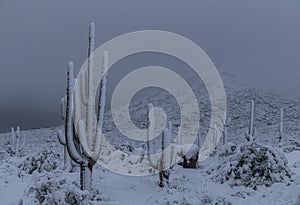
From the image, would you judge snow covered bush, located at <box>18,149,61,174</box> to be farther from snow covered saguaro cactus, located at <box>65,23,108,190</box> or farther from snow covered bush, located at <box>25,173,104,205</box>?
snow covered bush, located at <box>25,173,104,205</box>

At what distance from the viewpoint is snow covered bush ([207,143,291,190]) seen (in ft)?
34.4

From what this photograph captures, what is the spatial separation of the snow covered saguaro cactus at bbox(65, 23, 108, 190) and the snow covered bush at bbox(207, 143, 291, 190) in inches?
144

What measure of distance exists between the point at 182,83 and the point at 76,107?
54.0m

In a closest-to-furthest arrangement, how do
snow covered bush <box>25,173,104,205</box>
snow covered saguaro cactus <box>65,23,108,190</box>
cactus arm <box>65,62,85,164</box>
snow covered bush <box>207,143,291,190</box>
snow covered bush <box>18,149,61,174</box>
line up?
1. snow covered bush <box>25,173,104,205</box>
2. cactus arm <box>65,62,85,164</box>
3. snow covered saguaro cactus <box>65,23,108,190</box>
4. snow covered bush <box>207,143,291,190</box>
5. snow covered bush <box>18,149,61,174</box>

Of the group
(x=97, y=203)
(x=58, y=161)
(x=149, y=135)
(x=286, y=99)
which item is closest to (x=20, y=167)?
(x=58, y=161)

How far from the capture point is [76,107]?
940cm

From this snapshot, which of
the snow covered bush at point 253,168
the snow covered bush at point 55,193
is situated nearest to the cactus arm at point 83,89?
the snow covered bush at point 55,193

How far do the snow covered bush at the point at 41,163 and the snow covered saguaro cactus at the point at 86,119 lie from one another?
4111mm

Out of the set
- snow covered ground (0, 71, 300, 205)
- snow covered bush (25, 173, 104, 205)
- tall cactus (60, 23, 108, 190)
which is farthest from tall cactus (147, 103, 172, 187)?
snow covered bush (25, 173, 104, 205)

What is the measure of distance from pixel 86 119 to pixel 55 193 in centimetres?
218

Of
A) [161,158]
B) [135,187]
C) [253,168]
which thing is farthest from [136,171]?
[253,168]

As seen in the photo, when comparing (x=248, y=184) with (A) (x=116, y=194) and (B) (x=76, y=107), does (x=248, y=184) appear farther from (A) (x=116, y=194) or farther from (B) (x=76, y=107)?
(B) (x=76, y=107)

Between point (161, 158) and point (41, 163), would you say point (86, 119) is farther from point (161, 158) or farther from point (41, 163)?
point (41, 163)

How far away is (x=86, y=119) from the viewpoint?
31.7 feet
